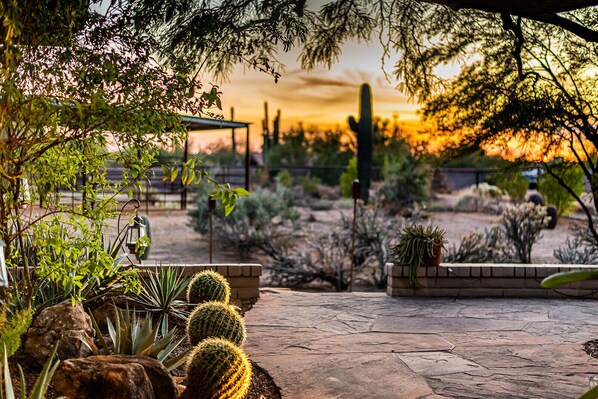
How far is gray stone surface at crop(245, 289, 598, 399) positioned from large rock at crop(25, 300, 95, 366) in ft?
4.37

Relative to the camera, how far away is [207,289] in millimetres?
6609

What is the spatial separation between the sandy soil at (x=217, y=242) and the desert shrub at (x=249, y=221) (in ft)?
0.92

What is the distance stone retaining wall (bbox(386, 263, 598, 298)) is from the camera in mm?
8023

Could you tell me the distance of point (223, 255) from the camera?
14414mm

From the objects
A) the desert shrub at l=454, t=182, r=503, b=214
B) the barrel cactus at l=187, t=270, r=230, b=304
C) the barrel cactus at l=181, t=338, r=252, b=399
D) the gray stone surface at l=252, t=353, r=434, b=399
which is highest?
the desert shrub at l=454, t=182, r=503, b=214

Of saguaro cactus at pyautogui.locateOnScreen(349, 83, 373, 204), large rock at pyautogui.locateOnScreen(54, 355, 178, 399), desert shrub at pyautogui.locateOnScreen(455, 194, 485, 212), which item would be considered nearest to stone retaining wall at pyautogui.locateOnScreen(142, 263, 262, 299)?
large rock at pyautogui.locateOnScreen(54, 355, 178, 399)

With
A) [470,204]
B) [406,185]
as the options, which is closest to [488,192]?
[470,204]

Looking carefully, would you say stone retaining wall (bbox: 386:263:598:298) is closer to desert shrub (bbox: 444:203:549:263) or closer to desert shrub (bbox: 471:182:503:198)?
desert shrub (bbox: 444:203:549:263)

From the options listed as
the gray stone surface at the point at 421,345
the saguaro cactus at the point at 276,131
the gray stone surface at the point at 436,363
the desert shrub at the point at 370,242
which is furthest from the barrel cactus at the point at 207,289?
the saguaro cactus at the point at 276,131

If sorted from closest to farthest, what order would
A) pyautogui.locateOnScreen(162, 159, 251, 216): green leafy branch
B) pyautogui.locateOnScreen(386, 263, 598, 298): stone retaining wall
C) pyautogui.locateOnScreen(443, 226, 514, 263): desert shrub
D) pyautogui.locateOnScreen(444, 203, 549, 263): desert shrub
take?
pyautogui.locateOnScreen(162, 159, 251, 216): green leafy branch < pyautogui.locateOnScreen(386, 263, 598, 298): stone retaining wall < pyautogui.locateOnScreen(443, 226, 514, 263): desert shrub < pyautogui.locateOnScreen(444, 203, 549, 263): desert shrub

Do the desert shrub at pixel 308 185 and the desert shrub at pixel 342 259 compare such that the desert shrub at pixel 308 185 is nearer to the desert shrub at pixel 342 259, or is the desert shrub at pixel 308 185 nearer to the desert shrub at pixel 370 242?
the desert shrub at pixel 342 259

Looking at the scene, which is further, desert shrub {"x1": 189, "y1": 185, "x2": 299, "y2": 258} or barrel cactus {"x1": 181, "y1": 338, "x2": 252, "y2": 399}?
desert shrub {"x1": 189, "y1": 185, "x2": 299, "y2": 258}

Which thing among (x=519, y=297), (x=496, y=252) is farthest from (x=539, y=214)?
(x=519, y=297)

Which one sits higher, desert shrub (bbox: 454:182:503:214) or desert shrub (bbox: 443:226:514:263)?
desert shrub (bbox: 454:182:503:214)
